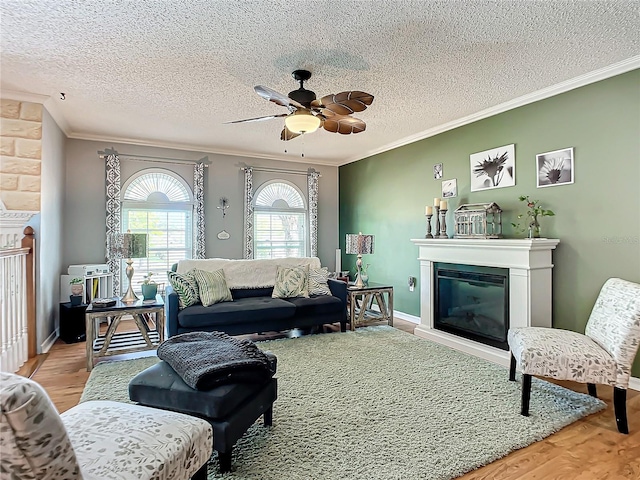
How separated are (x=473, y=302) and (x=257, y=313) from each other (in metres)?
2.46

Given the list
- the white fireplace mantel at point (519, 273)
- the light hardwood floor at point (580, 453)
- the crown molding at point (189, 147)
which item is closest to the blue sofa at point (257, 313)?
the light hardwood floor at point (580, 453)

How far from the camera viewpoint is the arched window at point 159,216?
18.8 feet

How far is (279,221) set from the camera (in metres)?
6.92

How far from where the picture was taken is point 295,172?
6.99 meters

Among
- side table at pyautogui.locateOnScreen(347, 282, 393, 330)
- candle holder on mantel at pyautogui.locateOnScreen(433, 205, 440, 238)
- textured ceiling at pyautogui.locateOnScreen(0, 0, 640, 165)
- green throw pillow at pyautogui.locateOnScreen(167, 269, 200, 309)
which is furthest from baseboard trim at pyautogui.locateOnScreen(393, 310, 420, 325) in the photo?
green throw pillow at pyautogui.locateOnScreen(167, 269, 200, 309)

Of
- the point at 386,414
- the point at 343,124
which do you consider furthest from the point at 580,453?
the point at 343,124

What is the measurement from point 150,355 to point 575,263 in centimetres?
436

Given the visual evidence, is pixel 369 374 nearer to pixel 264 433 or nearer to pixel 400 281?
pixel 264 433

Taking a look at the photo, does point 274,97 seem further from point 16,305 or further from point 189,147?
point 189,147

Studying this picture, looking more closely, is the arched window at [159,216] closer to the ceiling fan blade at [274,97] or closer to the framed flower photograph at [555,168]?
the ceiling fan blade at [274,97]

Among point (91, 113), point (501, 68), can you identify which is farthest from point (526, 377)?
point (91, 113)

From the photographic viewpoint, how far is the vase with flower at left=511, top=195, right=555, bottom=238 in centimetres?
371

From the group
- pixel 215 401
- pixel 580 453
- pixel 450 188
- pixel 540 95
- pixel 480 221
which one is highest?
pixel 540 95

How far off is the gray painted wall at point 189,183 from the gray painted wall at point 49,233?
27cm
